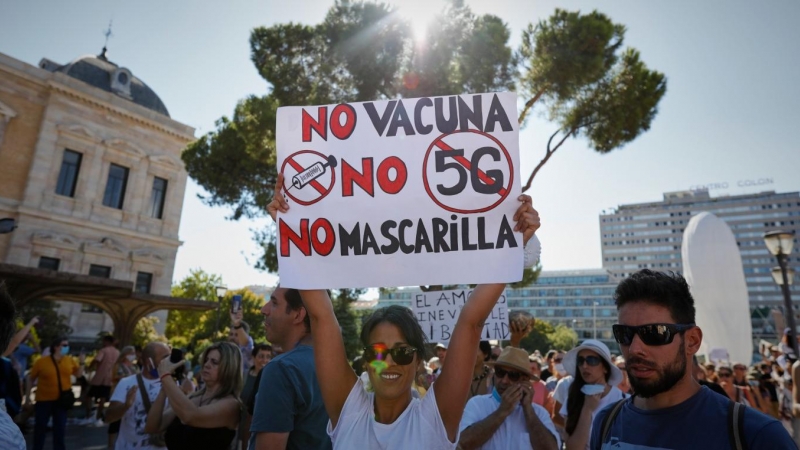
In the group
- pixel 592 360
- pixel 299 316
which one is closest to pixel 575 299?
pixel 592 360

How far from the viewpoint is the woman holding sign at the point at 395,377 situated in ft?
6.27

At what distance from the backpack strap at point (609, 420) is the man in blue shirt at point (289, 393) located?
1.39m

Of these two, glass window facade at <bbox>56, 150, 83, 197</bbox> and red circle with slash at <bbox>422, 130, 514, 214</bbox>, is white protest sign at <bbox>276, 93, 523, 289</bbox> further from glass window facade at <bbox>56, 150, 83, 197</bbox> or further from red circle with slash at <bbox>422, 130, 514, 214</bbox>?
glass window facade at <bbox>56, 150, 83, 197</bbox>

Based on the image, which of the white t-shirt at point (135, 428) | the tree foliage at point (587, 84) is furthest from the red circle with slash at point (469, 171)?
the tree foliage at point (587, 84)

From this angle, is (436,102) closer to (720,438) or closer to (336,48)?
(720,438)

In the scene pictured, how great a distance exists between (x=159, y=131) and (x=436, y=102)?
32.3 m

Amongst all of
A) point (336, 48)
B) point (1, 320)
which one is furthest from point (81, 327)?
point (1, 320)

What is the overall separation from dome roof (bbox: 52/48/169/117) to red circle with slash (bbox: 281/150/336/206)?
3366 centimetres

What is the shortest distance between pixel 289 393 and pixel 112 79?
3507cm

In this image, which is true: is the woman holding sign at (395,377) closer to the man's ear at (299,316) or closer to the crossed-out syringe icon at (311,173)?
the crossed-out syringe icon at (311,173)

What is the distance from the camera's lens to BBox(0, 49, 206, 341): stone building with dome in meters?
25.1

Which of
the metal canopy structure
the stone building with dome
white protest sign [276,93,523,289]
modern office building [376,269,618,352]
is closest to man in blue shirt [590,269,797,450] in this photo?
white protest sign [276,93,523,289]

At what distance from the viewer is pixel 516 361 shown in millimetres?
3307

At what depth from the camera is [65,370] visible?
7.97 m
